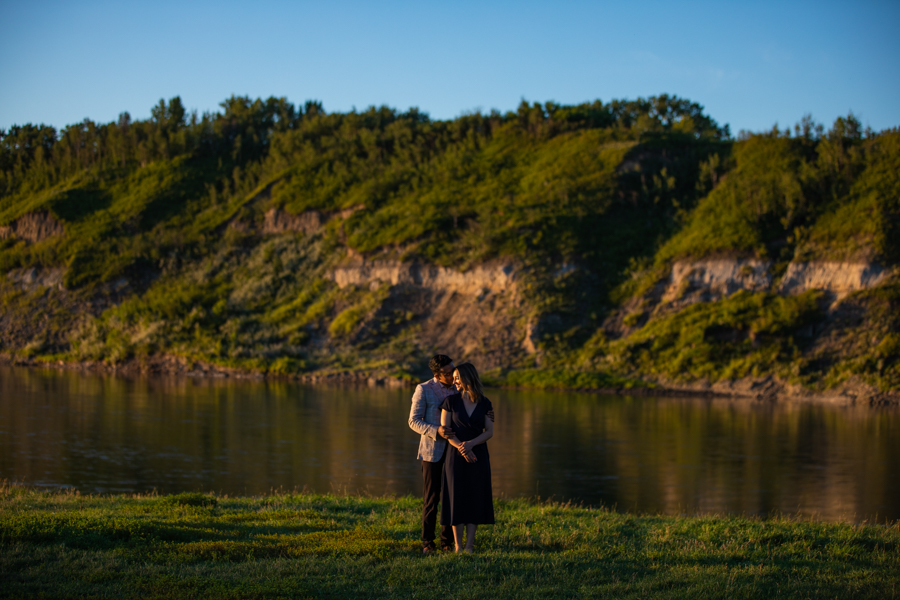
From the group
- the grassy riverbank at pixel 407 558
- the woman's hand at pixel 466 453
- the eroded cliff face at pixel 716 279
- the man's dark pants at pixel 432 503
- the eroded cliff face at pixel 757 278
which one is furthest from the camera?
the eroded cliff face at pixel 716 279

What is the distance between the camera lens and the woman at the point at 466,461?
10586 millimetres

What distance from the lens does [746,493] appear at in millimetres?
22672

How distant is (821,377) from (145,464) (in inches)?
1694

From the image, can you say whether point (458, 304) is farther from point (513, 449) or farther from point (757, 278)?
point (513, 449)

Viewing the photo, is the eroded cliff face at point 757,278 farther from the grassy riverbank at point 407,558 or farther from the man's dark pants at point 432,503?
the man's dark pants at point 432,503

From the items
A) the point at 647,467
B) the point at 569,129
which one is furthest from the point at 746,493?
the point at 569,129

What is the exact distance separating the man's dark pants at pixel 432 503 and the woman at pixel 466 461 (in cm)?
28

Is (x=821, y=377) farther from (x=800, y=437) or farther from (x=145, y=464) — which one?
(x=145, y=464)

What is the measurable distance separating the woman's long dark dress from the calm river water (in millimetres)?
10524

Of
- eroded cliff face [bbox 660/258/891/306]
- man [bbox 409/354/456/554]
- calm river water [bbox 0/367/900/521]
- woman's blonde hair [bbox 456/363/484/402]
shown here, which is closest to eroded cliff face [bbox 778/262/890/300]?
eroded cliff face [bbox 660/258/891/306]

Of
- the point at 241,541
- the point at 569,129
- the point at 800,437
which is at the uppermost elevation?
the point at 569,129

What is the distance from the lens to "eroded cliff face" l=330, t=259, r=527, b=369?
62625 mm

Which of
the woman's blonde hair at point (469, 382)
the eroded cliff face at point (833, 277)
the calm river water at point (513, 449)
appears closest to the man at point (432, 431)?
the woman's blonde hair at point (469, 382)

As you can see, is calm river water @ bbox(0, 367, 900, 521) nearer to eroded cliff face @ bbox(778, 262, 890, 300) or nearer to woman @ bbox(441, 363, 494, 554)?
woman @ bbox(441, 363, 494, 554)
